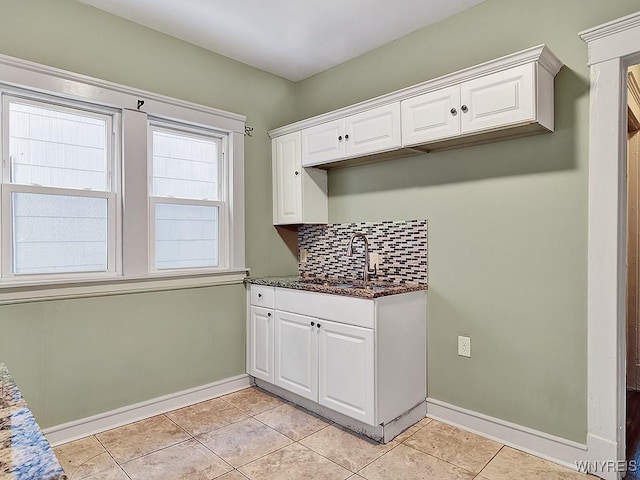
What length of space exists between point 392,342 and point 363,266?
0.82m

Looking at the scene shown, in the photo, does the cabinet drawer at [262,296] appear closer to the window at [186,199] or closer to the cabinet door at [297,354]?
→ the cabinet door at [297,354]

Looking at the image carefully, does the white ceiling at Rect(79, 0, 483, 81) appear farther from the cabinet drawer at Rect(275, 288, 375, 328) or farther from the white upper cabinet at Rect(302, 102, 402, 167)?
the cabinet drawer at Rect(275, 288, 375, 328)

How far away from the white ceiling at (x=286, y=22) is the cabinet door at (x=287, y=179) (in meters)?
0.70

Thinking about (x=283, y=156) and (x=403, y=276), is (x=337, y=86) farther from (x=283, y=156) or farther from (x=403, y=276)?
(x=403, y=276)

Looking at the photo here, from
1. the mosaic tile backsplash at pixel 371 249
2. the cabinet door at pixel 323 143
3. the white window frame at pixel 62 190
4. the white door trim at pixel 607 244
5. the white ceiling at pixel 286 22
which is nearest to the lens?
the white door trim at pixel 607 244

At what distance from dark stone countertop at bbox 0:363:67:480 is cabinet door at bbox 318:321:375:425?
185 centimetres

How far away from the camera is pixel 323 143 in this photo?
3.12m

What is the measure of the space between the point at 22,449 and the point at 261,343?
2.58m

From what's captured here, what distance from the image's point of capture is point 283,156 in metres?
3.48

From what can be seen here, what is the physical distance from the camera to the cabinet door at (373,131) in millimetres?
2654

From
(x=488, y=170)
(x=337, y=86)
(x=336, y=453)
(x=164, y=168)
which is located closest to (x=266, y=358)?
(x=336, y=453)

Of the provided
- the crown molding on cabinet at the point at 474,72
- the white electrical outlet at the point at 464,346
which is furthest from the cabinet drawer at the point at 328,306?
the crown molding on cabinet at the point at 474,72

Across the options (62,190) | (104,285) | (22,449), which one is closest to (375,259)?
(104,285)

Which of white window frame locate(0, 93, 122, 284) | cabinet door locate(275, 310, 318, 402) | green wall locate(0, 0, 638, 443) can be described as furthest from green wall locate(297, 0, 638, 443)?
white window frame locate(0, 93, 122, 284)
